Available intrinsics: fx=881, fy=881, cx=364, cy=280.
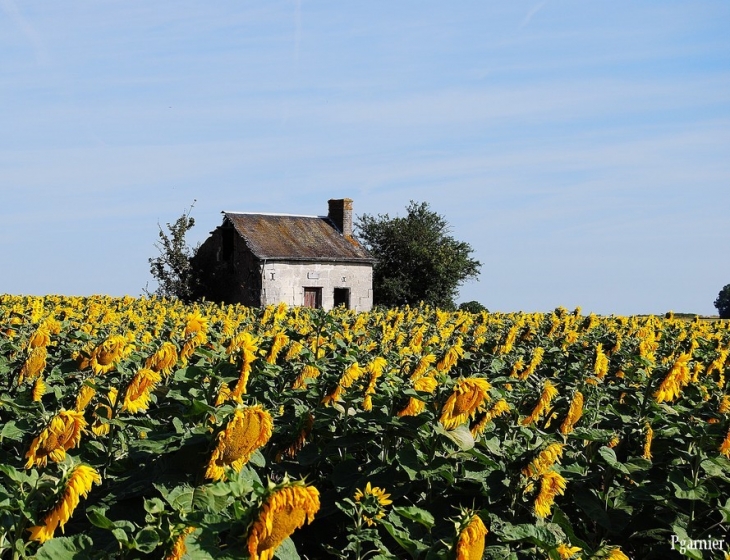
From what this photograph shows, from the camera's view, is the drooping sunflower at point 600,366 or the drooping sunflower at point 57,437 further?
the drooping sunflower at point 600,366

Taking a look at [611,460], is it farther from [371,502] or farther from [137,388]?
[137,388]

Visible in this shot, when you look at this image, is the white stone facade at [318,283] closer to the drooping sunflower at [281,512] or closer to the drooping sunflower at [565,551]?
the drooping sunflower at [565,551]

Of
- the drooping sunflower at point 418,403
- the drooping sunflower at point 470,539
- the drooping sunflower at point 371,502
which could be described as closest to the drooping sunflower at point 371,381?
the drooping sunflower at point 418,403

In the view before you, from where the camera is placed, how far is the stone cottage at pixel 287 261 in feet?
125

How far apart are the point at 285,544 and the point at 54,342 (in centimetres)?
511

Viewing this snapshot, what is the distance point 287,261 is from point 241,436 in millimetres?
35261

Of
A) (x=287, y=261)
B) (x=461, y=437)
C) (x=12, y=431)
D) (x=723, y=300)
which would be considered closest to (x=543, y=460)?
(x=461, y=437)

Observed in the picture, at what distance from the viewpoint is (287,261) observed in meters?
38.2

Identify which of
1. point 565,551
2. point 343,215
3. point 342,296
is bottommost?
point 565,551

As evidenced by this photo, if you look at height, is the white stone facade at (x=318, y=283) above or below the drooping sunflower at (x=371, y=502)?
above

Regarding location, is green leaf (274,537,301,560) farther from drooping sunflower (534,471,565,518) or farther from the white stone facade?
the white stone facade

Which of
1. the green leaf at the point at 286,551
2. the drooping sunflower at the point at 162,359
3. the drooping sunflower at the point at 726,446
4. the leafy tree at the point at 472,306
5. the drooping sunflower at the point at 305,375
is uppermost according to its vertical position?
the leafy tree at the point at 472,306

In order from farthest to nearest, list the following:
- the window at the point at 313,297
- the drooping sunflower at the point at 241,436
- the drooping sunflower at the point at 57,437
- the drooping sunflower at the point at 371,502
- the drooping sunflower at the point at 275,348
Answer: the window at the point at 313,297 < the drooping sunflower at the point at 275,348 < the drooping sunflower at the point at 57,437 < the drooping sunflower at the point at 371,502 < the drooping sunflower at the point at 241,436

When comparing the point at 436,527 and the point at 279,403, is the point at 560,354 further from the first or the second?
the point at 436,527
